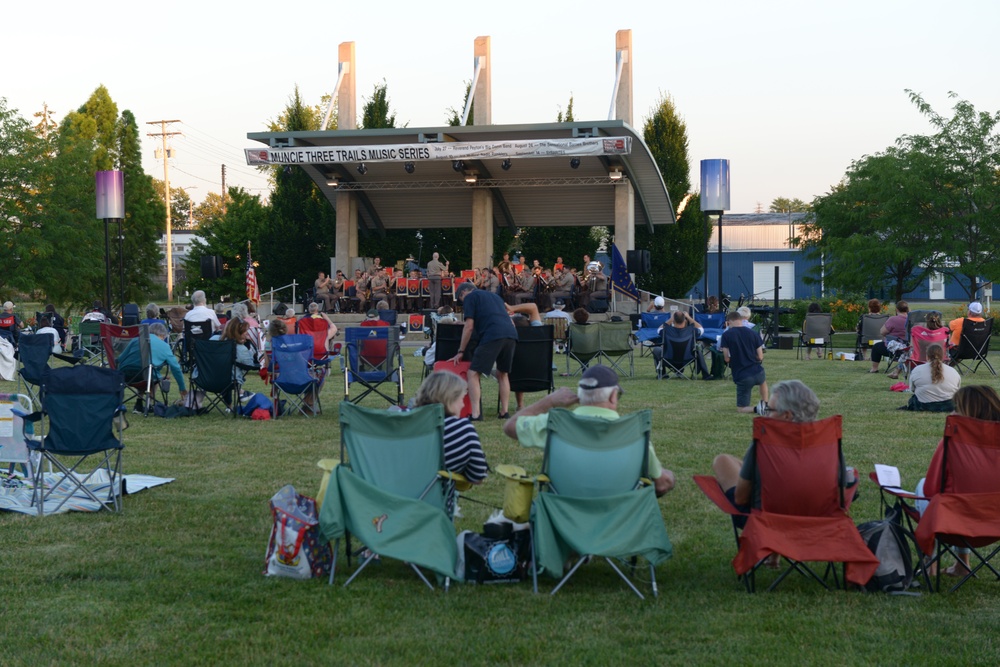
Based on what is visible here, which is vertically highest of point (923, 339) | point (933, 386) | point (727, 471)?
point (923, 339)

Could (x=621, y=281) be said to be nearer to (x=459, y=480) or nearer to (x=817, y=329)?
(x=817, y=329)

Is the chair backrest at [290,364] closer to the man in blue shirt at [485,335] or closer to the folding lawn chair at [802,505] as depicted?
the man in blue shirt at [485,335]

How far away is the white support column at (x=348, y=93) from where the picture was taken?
93.0ft

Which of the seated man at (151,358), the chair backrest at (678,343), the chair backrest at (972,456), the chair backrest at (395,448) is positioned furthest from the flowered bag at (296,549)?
the chair backrest at (678,343)

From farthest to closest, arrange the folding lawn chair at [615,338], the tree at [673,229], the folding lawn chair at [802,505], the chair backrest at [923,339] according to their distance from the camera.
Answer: the tree at [673,229]
the folding lawn chair at [615,338]
the chair backrest at [923,339]
the folding lawn chair at [802,505]

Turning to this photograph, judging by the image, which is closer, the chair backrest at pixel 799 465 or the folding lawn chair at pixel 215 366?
the chair backrest at pixel 799 465

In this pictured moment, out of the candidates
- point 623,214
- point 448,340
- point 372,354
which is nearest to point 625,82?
point 623,214

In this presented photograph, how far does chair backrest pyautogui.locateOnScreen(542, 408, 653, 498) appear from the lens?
180 inches

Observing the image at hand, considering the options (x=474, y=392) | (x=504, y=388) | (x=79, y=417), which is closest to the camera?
(x=79, y=417)

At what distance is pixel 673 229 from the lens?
110ft

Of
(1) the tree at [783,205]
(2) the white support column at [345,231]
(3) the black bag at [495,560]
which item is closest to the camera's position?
(3) the black bag at [495,560]

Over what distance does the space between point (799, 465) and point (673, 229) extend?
1164 inches

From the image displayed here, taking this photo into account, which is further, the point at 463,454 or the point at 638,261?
the point at 638,261

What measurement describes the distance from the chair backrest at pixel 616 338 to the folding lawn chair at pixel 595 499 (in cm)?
871
